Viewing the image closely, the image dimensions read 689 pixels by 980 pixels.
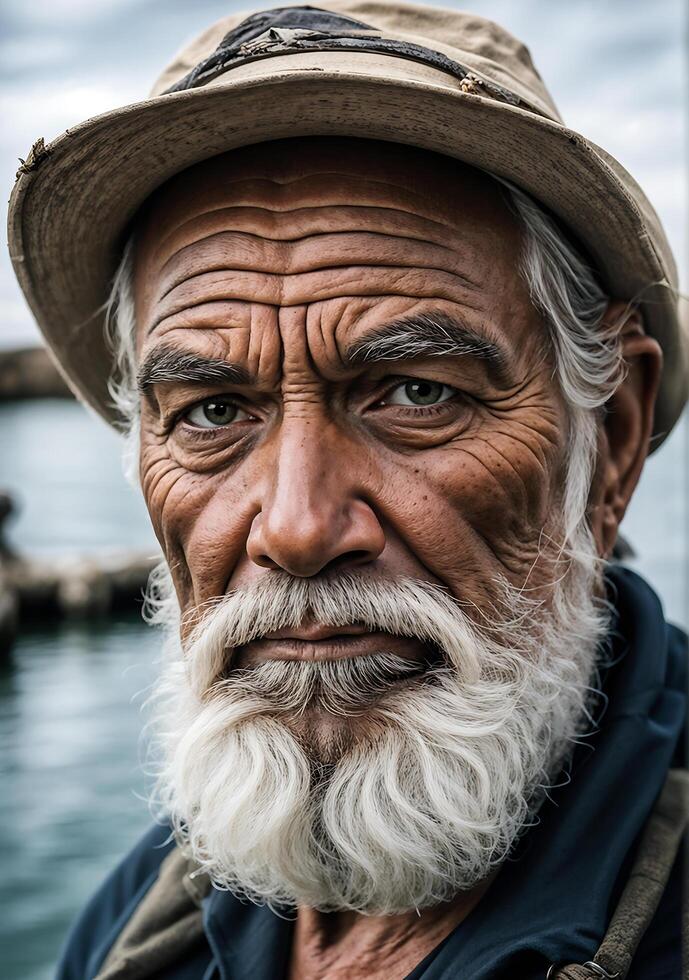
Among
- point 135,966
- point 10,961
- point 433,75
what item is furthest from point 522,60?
point 10,961

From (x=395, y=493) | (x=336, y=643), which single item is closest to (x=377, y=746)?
(x=336, y=643)

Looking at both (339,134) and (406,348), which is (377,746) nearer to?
(406,348)

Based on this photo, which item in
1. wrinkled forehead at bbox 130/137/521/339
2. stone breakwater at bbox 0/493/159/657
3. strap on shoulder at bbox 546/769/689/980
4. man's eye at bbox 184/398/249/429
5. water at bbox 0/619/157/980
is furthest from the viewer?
stone breakwater at bbox 0/493/159/657

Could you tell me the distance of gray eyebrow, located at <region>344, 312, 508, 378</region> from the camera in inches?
64.5

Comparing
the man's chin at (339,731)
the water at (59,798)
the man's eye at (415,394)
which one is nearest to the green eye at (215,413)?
the man's eye at (415,394)

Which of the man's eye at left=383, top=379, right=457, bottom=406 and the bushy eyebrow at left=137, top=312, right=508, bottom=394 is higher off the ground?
the bushy eyebrow at left=137, top=312, right=508, bottom=394

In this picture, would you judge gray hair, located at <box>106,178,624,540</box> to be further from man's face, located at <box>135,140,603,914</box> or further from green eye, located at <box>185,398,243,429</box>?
green eye, located at <box>185,398,243,429</box>

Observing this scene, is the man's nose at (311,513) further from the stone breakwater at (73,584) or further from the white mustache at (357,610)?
the stone breakwater at (73,584)

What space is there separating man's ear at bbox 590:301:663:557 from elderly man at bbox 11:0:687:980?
0.05ft

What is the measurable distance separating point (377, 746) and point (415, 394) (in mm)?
586

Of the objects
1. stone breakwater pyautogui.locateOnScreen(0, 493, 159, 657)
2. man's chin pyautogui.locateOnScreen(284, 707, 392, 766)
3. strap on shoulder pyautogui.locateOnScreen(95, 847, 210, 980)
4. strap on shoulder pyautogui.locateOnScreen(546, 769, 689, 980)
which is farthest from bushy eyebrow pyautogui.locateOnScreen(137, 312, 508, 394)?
stone breakwater pyautogui.locateOnScreen(0, 493, 159, 657)

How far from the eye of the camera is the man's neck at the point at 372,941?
1.73m

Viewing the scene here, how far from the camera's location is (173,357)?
177 cm

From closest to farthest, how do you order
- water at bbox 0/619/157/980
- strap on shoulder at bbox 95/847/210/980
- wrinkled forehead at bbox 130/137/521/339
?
wrinkled forehead at bbox 130/137/521/339 → strap on shoulder at bbox 95/847/210/980 → water at bbox 0/619/157/980
